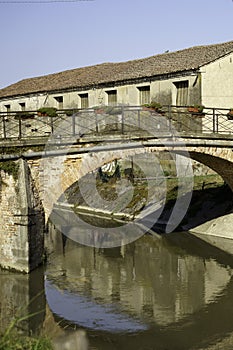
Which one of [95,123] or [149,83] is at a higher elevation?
[149,83]

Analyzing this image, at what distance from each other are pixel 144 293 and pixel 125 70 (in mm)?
17157

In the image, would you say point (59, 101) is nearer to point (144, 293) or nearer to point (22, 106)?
point (22, 106)

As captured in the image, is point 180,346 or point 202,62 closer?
point 180,346

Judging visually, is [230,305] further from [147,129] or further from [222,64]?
[222,64]

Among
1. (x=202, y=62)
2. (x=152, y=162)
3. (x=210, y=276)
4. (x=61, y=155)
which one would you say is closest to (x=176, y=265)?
(x=210, y=276)

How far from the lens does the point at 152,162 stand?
3012 centimetres

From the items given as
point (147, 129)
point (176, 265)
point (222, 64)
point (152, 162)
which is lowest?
point (176, 265)

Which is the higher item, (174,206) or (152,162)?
(152,162)

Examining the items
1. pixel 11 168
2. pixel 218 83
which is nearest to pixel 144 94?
pixel 218 83

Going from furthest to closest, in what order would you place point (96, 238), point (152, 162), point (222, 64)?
point (152, 162)
point (222, 64)
point (96, 238)

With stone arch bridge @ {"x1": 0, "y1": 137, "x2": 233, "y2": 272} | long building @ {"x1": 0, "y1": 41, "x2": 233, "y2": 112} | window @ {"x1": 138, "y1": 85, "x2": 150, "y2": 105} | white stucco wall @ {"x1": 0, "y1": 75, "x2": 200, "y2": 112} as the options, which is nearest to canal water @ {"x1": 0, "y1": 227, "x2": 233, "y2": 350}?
stone arch bridge @ {"x1": 0, "y1": 137, "x2": 233, "y2": 272}

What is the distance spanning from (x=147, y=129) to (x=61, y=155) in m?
3.56

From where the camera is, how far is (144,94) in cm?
2598

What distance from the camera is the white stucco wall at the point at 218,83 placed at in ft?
→ 75.9
